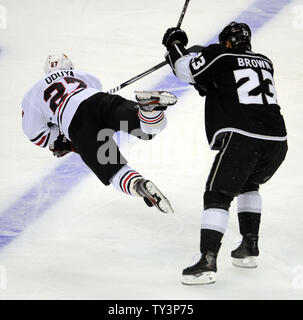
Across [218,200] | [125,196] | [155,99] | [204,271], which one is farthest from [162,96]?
[125,196]

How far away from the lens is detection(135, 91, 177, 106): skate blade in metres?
3.67

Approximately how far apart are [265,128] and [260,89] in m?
0.18

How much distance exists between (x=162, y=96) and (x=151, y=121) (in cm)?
32

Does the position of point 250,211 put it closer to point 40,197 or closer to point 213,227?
point 213,227

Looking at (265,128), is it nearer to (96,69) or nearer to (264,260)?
(264,260)

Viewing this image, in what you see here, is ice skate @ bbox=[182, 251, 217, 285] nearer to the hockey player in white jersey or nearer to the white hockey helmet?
the hockey player in white jersey

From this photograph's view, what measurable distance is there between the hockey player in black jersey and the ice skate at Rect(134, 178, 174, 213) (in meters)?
0.21

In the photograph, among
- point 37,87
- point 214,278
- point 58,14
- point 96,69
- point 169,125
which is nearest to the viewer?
point 214,278

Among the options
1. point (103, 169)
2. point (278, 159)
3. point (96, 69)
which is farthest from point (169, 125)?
point (278, 159)

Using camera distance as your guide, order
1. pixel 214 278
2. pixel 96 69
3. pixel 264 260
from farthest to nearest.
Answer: pixel 96 69 → pixel 264 260 → pixel 214 278

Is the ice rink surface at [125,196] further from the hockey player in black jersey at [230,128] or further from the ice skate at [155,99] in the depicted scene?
the ice skate at [155,99]

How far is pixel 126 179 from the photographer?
3955 mm

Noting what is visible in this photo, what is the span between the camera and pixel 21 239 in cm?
410

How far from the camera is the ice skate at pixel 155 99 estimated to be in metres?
3.67
